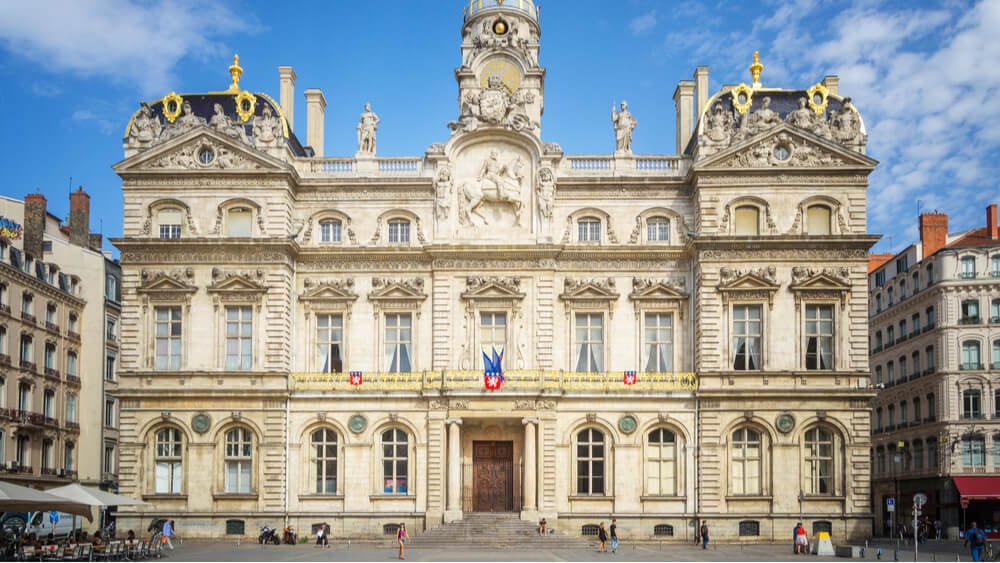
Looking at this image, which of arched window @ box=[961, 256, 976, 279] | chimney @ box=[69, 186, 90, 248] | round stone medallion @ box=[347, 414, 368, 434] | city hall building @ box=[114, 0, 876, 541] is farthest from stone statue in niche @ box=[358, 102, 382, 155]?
arched window @ box=[961, 256, 976, 279]

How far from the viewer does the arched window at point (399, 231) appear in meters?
50.3

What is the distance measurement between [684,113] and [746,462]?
1723cm

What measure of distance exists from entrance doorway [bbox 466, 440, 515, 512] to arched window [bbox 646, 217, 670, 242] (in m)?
11.3

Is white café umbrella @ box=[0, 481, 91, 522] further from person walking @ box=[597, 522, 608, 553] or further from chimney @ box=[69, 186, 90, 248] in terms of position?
chimney @ box=[69, 186, 90, 248]

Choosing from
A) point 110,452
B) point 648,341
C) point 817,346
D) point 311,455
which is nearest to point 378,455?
point 311,455

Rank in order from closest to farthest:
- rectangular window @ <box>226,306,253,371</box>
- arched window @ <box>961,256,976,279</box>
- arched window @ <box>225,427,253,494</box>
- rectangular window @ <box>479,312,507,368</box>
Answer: arched window @ <box>225,427,253,494</box> < rectangular window @ <box>226,306,253,371</box> < rectangular window @ <box>479,312,507,368</box> < arched window @ <box>961,256,976,279</box>

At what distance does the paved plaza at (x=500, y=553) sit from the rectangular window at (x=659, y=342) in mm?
7729

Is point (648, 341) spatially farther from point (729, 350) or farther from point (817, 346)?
point (817, 346)

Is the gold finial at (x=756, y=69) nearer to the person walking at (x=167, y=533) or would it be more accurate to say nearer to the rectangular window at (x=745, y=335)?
the rectangular window at (x=745, y=335)

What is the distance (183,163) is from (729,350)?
2518 centimetres

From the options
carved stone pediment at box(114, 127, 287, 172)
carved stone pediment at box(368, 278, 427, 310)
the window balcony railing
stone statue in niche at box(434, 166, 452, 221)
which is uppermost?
carved stone pediment at box(114, 127, 287, 172)

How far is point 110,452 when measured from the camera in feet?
214

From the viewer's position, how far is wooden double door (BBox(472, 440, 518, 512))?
4894 centimetres

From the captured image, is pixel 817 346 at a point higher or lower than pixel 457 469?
higher
